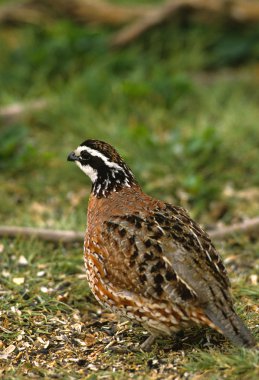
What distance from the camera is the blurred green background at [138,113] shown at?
7906 mm

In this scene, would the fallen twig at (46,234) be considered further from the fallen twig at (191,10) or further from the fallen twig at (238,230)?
the fallen twig at (191,10)

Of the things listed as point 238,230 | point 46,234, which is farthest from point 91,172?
point 238,230

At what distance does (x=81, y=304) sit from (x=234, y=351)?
5.03ft

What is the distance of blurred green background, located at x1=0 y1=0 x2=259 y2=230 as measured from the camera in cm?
791

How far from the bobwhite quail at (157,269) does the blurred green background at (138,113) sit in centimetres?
199

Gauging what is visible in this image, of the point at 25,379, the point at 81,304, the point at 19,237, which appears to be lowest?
the point at 25,379

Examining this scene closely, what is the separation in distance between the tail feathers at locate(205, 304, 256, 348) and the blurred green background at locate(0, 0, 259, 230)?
105 inches

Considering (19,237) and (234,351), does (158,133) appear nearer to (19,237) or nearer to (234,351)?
(19,237)

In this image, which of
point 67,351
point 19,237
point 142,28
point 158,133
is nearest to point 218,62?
point 142,28

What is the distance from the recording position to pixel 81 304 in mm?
5805

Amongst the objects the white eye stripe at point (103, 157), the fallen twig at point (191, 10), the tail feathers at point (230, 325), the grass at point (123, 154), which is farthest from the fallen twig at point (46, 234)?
the fallen twig at point (191, 10)

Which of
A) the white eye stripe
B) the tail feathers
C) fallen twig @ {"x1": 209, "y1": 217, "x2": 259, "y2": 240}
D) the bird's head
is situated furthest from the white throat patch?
fallen twig @ {"x1": 209, "y1": 217, "x2": 259, "y2": 240}

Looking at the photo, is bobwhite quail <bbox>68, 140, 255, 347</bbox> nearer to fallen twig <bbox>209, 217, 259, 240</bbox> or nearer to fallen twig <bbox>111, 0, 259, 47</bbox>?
fallen twig <bbox>209, 217, 259, 240</bbox>

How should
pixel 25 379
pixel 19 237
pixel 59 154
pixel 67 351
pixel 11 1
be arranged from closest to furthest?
pixel 25 379
pixel 67 351
pixel 19 237
pixel 59 154
pixel 11 1
